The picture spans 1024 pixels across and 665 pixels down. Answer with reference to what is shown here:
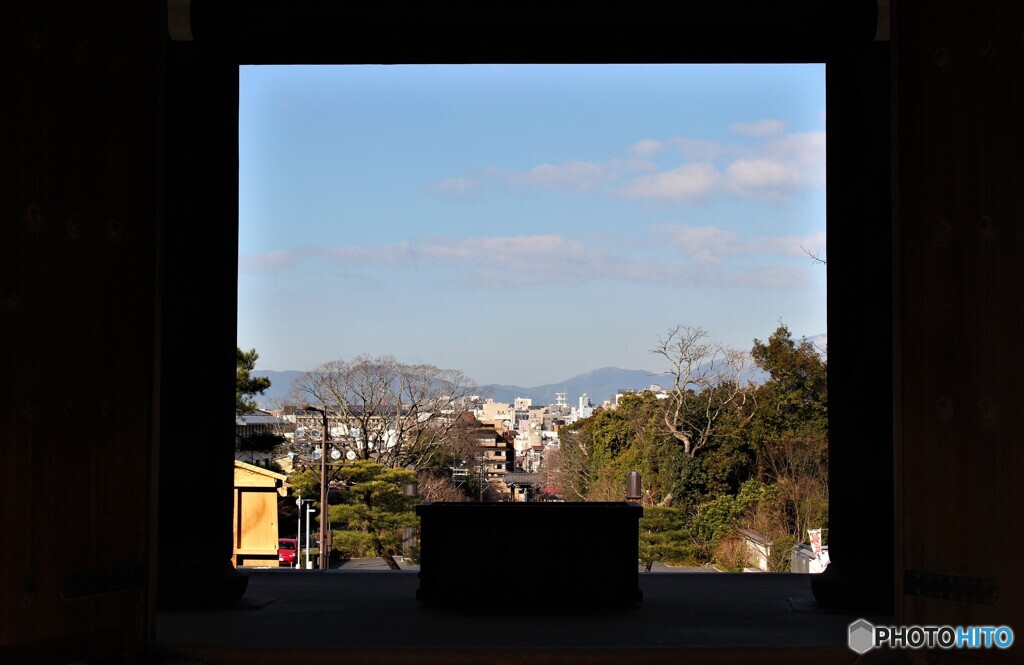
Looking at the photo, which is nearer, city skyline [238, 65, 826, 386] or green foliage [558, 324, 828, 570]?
green foliage [558, 324, 828, 570]

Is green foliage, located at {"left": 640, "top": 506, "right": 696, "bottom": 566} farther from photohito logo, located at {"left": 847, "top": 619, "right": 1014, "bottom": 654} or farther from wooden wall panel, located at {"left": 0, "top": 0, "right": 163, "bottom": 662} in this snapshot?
wooden wall panel, located at {"left": 0, "top": 0, "right": 163, "bottom": 662}

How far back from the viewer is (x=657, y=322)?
37281mm

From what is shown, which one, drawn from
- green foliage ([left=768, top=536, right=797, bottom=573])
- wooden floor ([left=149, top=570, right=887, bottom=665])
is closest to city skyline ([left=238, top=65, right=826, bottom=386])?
green foliage ([left=768, top=536, right=797, bottom=573])

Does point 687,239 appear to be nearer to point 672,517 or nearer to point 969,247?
point 672,517

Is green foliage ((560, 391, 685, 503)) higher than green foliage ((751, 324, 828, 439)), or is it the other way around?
green foliage ((751, 324, 828, 439))

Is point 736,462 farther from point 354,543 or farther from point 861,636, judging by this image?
point 861,636

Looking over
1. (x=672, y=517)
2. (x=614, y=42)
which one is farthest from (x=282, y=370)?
(x=614, y=42)

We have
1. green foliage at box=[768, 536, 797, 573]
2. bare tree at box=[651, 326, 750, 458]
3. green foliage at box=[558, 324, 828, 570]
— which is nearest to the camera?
green foliage at box=[768, 536, 797, 573]

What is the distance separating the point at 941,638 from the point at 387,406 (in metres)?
20.3

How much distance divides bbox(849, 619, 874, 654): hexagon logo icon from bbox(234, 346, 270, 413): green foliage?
20.1m

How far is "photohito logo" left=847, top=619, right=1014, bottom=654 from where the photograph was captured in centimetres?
382

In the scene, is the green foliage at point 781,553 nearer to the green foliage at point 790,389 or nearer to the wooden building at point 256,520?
the green foliage at point 790,389

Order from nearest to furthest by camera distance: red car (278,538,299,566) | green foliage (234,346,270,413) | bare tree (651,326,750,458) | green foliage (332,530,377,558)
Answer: green foliage (332,530,377,558)
bare tree (651,326,750,458)
green foliage (234,346,270,413)
red car (278,538,299,566)

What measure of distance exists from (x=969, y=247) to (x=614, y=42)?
2874mm
